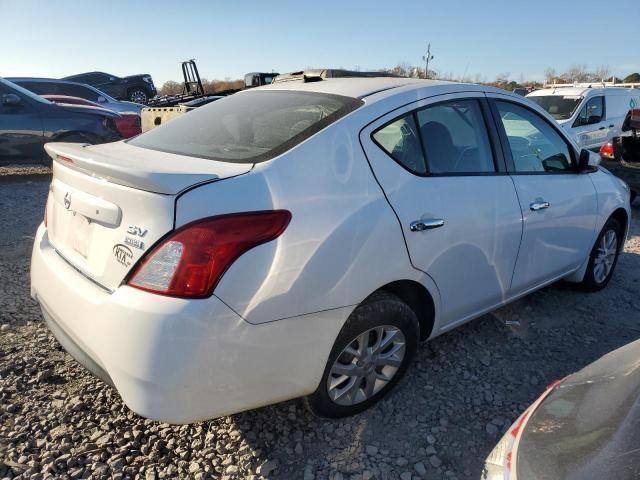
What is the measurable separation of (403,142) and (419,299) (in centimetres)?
80

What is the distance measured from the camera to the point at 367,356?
8.14 feet

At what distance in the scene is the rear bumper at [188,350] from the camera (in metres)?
1.81

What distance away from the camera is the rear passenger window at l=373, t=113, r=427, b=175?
241cm

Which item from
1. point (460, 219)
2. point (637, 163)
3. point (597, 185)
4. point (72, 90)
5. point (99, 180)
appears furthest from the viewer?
point (72, 90)

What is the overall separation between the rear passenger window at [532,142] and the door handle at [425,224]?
3.07 ft

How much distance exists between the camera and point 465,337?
3.43 m

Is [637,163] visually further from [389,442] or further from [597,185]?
[389,442]

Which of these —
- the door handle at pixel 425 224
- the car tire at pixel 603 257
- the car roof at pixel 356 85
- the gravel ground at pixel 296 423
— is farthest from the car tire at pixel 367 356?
the car tire at pixel 603 257

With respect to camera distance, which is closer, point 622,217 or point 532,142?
point 532,142

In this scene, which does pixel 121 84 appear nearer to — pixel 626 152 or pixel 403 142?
pixel 626 152

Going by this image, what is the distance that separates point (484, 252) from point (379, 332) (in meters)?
0.78

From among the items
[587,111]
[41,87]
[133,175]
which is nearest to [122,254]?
[133,175]

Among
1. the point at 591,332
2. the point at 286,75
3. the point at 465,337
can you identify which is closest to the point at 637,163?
the point at 591,332

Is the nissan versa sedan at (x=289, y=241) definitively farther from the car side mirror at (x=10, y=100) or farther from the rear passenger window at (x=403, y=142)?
the car side mirror at (x=10, y=100)
